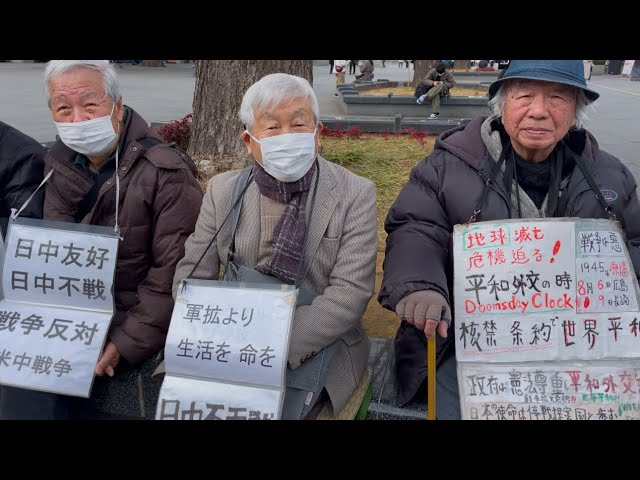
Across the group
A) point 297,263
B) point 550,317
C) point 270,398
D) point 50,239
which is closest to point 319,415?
point 270,398

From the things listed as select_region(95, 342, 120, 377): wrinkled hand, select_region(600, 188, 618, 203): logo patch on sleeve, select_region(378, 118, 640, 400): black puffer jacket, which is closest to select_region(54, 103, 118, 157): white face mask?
select_region(95, 342, 120, 377): wrinkled hand

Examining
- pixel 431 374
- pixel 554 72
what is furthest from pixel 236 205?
pixel 554 72

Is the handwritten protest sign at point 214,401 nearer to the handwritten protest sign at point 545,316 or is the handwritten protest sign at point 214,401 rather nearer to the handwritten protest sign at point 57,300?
the handwritten protest sign at point 57,300

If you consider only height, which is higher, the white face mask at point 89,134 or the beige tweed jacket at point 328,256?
the white face mask at point 89,134

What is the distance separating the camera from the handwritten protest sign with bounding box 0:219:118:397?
7.82 ft

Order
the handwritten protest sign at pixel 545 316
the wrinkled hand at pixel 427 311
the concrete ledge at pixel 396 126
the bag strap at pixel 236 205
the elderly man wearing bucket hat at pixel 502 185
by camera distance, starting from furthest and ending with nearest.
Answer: the concrete ledge at pixel 396 126 → the bag strap at pixel 236 205 → the elderly man wearing bucket hat at pixel 502 185 → the handwritten protest sign at pixel 545 316 → the wrinkled hand at pixel 427 311

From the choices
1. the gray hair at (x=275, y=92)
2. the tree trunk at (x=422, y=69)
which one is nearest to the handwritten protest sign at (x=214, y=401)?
the gray hair at (x=275, y=92)

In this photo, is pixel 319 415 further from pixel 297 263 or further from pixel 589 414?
pixel 589 414

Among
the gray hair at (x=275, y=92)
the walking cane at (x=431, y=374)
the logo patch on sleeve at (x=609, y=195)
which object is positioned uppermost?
the gray hair at (x=275, y=92)

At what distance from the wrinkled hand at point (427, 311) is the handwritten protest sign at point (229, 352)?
0.42 metres

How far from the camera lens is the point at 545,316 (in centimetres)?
214

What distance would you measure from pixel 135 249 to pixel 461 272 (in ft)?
4.70

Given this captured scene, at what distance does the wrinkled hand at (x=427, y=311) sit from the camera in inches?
79.2

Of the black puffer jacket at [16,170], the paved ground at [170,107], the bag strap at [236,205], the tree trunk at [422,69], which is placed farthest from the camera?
the tree trunk at [422,69]
